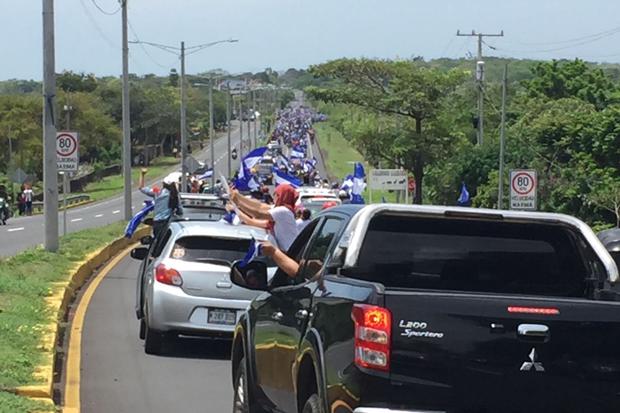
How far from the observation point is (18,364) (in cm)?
1027

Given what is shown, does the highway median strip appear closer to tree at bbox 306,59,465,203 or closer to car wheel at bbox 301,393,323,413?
car wheel at bbox 301,393,323,413

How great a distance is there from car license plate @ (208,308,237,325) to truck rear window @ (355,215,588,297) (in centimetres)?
665

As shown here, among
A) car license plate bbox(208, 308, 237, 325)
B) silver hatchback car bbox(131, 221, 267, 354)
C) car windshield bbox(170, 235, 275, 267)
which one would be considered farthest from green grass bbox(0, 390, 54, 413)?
car windshield bbox(170, 235, 275, 267)

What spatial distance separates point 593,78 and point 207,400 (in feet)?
244

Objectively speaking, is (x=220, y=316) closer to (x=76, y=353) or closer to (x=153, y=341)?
(x=153, y=341)

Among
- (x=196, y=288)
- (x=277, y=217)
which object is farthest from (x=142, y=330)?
(x=277, y=217)

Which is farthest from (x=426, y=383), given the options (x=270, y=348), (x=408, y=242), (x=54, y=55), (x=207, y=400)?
(x=54, y=55)

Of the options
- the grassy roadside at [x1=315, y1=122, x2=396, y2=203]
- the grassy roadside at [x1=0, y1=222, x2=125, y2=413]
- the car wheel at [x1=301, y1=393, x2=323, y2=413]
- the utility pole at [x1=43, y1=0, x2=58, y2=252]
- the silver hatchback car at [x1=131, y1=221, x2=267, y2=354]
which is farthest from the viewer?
the grassy roadside at [x1=315, y1=122, x2=396, y2=203]

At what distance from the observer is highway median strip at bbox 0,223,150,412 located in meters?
9.47

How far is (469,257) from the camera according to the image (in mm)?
6613

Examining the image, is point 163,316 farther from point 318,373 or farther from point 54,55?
point 54,55

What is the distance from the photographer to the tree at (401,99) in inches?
2188

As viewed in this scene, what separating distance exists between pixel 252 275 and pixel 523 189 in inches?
1174

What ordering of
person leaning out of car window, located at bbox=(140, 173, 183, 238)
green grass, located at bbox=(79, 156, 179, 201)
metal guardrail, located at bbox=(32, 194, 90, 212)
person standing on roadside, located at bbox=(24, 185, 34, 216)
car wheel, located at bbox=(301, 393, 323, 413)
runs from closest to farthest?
car wheel, located at bbox=(301, 393, 323, 413), person leaning out of car window, located at bbox=(140, 173, 183, 238), person standing on roadside, located at bbox=(24, 185, 34, 216), metal guardrail, located at bbox=(32, 194, 90, 212), green grass, located at bbox=(79, 156, 179, 201)
